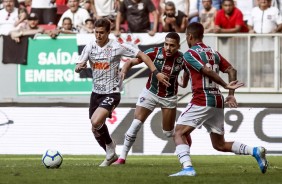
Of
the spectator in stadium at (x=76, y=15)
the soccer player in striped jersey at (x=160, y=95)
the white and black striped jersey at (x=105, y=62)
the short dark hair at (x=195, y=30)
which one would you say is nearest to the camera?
the short dark hair at (x=195, y=30)

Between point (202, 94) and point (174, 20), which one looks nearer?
point (202, 94)

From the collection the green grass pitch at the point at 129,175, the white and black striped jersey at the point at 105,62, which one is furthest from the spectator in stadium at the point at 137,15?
the green grass pitch at the point at 129,175

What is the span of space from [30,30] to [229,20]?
4.95 m

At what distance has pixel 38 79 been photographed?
23.2m

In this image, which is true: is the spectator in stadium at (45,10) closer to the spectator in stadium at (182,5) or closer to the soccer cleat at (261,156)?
the spectator in stadium at (182,5)

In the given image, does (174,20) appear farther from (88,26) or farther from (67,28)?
(67,28)

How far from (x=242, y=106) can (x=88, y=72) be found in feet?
13.3

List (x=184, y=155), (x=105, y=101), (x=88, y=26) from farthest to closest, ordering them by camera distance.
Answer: (x=88, y=26) < (x=105, y=101) < (x=184, y=155)

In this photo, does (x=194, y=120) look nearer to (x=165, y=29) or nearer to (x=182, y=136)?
(x=182, y=136)

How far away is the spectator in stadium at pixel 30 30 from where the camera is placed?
75.8 feet

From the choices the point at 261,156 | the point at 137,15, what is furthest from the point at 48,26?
the point at 261,156

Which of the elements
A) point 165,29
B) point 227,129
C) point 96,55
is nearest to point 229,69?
point 96,55

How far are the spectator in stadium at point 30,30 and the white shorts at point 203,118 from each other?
36.5ft

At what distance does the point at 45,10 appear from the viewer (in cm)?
2352
